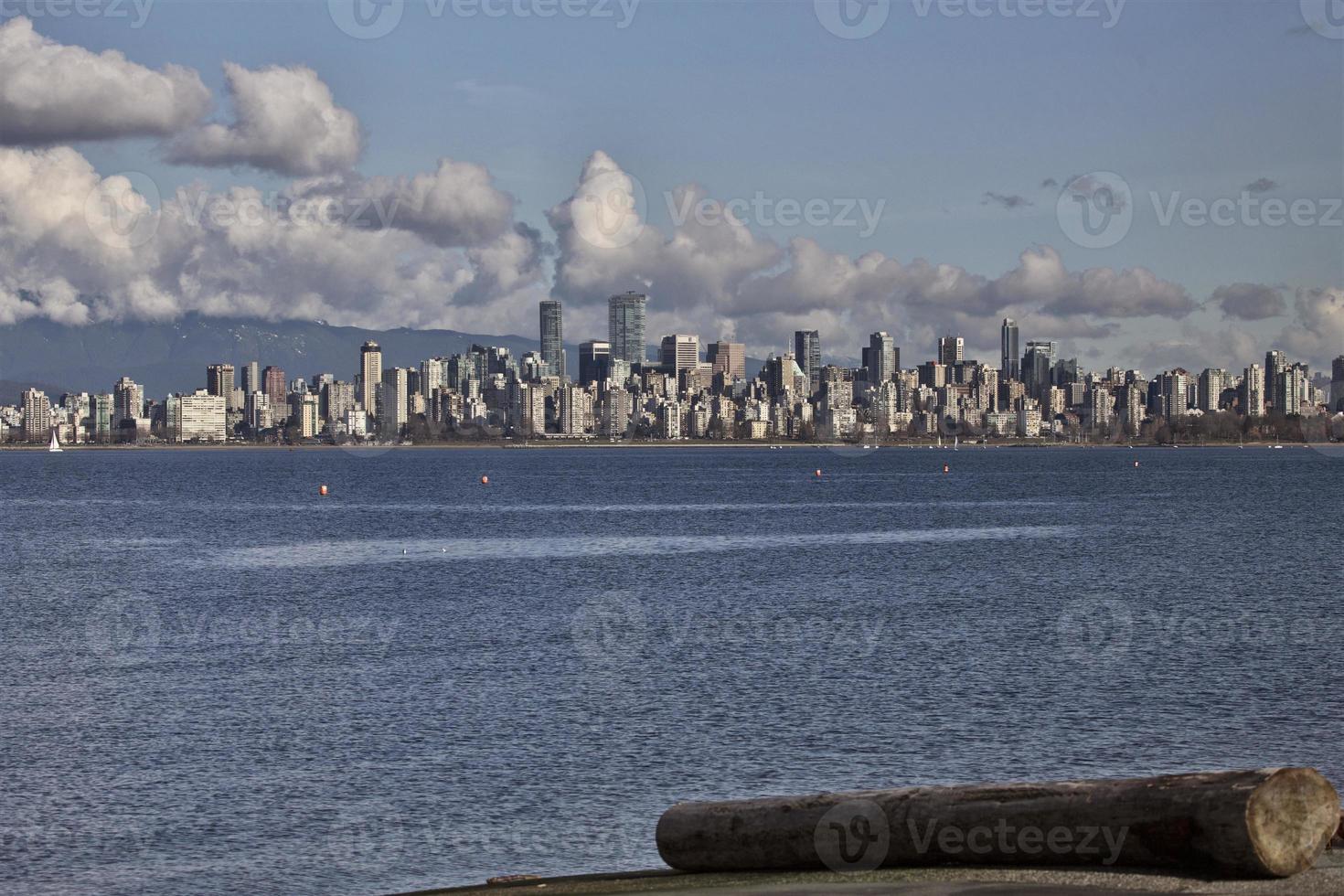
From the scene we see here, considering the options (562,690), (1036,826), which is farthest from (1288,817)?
(562,690)

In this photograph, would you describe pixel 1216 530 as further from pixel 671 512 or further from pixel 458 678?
pixel 458 678

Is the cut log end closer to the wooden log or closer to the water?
the wooden log

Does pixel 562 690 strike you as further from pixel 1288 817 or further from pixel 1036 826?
pixel 1288 817

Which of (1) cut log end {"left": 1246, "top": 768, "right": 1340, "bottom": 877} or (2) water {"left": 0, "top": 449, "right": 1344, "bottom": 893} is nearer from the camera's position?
(1) cut log end {"left": 1246, "top": 768, "right": 1340, "bottom": 877}

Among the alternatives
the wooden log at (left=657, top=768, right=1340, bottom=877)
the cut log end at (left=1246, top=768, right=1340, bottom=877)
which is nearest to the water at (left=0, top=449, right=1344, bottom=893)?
the wooden log at (left=657, top=768, right=1340, bottom=877)

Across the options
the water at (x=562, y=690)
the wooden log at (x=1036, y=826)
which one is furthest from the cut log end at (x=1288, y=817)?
the water at (x=562, y=690)

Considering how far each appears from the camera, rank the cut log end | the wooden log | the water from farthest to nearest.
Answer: the water, the wooden log, the cut log end

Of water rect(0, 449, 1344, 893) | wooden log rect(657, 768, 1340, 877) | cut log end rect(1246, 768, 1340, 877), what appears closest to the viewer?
cut log end rect(1246, 768, 1340, 877)
